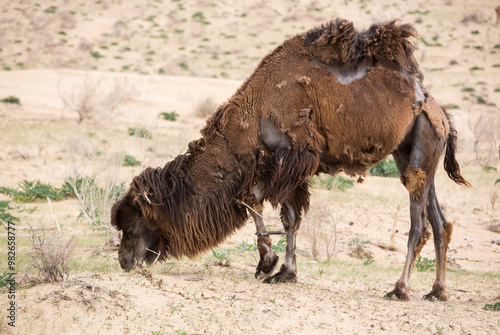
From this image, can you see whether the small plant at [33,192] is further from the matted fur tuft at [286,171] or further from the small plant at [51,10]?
the small plant at [51,10]

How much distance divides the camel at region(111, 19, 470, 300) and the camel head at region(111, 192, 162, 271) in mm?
11

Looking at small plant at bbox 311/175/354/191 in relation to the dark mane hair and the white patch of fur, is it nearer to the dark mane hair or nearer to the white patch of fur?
the white patch of fur

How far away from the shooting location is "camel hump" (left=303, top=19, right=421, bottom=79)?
6043 millimetres

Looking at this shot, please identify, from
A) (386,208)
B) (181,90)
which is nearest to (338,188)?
(386,208)

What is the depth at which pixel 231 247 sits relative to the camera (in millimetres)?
8266

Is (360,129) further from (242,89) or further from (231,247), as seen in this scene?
(231,247)

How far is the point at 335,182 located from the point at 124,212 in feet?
21.2

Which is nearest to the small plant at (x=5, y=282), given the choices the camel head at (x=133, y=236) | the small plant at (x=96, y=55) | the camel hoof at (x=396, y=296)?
the camel head at (x=133, y=236)

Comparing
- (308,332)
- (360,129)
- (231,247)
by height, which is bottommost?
(231,247)

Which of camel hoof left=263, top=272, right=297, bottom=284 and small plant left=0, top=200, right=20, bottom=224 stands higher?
camel hoof left=263, top=272, right=297, bottom=284

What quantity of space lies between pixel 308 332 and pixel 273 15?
44826 millimetres

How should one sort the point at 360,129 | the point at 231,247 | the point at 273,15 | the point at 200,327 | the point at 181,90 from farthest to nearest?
the point at 273,15 < the point at 181,90 < the point at 231,247 < the point at 360,129 < the point at 200,327

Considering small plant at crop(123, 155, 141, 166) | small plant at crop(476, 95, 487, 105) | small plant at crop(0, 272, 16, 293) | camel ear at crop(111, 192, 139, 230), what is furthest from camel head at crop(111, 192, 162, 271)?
small plant at crop(476, 95, 487, 105)

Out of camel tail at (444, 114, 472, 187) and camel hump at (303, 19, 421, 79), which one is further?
camel tail at (444, 114, 472, 187)
